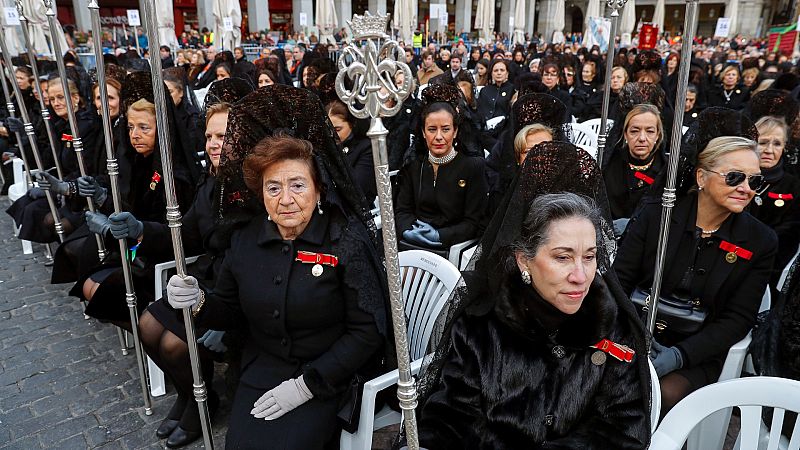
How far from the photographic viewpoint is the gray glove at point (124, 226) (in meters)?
3.04

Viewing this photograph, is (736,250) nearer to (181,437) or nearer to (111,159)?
(181,437)

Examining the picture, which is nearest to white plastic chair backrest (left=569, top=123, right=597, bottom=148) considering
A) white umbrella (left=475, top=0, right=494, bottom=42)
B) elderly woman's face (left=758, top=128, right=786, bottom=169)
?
elderly woman's face (left=758, top=128, right=786, bottom=169)

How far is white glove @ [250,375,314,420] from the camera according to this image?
8.57 ft

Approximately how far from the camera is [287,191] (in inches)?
102

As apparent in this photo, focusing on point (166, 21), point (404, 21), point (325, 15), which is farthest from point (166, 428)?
point (325, 15)

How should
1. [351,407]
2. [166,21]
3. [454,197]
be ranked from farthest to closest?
[166,21]
[454,197]
[351,407]

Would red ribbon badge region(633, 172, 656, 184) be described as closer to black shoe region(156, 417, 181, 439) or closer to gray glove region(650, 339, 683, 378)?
gray glove region(650, 339, 683, 378)

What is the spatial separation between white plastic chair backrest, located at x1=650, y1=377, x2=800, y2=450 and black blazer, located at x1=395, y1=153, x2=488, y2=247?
100.0 inches

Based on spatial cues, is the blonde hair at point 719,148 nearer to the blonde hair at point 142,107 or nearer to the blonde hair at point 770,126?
the blonde hair at point 770,126

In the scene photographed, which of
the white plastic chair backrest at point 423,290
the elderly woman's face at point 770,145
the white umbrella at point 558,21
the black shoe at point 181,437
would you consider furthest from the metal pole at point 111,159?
the white umbrella at point 558,21

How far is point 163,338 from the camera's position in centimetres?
331

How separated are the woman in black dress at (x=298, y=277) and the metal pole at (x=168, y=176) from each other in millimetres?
177

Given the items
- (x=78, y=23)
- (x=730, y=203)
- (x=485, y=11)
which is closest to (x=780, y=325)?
(x=730, y=203)

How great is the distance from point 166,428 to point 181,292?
4.81ft
